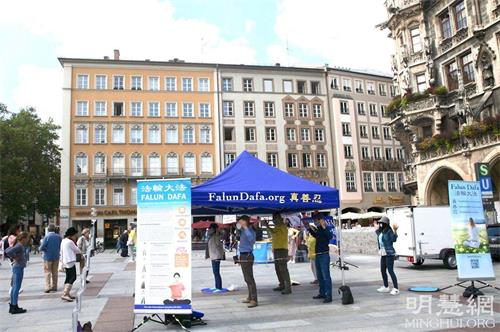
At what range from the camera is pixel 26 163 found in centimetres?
5128

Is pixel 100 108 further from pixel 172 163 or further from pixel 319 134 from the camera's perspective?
pixel 319 134

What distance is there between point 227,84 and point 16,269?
4481 cm

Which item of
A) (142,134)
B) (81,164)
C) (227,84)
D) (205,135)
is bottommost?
(81,164)

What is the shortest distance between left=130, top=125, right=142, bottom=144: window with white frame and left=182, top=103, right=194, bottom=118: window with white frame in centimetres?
511

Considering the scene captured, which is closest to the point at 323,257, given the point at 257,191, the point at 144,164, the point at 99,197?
the point at 257,191

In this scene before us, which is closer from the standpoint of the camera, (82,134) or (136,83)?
(82,134)

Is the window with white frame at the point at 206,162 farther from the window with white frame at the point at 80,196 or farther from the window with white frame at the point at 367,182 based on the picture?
the window with white frame at the point at 367,182

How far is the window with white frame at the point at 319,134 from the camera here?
54969 mm

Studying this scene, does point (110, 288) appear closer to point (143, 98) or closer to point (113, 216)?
point (113, 216)

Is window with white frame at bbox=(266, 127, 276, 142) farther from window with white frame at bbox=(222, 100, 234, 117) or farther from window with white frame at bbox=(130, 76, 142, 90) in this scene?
window with white frame at bbox=(130, 76, 142, 90)

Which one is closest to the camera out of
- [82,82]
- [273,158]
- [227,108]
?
[82,82]

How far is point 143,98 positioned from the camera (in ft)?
168

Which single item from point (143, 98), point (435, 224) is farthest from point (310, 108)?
point (435, 224)

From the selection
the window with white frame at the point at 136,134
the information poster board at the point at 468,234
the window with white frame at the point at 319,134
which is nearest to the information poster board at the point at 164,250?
the information poster board at the point at 468,234
